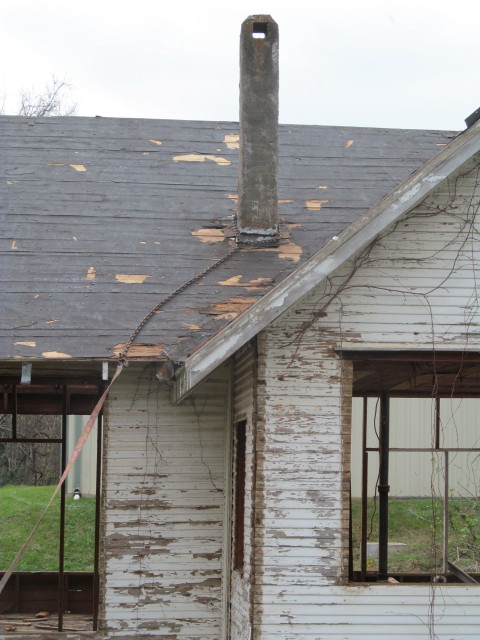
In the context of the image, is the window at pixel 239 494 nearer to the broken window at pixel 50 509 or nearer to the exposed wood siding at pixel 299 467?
the exposed wood siding at pixel 299 467

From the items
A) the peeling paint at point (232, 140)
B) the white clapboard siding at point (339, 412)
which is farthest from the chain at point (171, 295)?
the peeling paint at point (232, 140)

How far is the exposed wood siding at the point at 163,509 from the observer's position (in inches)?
376

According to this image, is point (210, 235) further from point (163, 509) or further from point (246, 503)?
point (246, 503)

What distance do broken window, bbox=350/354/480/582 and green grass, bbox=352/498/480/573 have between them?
0.8 inches

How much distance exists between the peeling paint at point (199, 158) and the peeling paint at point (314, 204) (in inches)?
56.6

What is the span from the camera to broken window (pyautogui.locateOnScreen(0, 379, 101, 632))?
36.9ft

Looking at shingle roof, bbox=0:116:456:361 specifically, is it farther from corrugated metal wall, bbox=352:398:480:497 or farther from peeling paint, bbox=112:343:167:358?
corrugated metal wall, bbox=352:398:480:497

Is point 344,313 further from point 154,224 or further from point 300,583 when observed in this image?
point 154,224

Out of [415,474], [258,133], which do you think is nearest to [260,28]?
[258,133]

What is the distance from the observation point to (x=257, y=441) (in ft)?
27.1

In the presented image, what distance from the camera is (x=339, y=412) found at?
8422mm

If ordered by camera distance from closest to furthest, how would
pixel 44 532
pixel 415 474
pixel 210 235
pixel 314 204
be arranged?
pixel 210 235 < pixel 314 204 < pixel 415 474 < pixel 44 532

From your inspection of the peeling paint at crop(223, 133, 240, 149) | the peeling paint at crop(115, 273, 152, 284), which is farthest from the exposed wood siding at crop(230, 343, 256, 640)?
the peeling paint at crop(223, 133, 240, 149)

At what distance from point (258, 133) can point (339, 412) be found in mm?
3649
